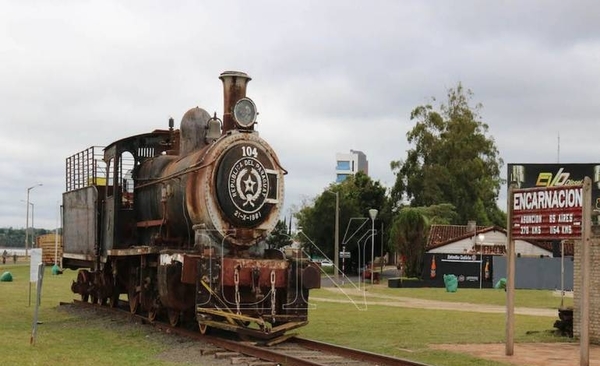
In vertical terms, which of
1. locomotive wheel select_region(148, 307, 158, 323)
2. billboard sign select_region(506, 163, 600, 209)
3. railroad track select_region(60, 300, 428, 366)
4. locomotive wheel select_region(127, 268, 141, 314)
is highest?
billboard sign select_region(506, 163, 600, 209)

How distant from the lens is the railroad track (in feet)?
39.8

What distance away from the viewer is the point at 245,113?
15.8 meters

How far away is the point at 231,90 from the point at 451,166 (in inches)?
2264

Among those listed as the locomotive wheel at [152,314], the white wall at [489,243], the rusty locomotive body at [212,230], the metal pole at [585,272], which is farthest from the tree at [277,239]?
the white wall at [489,243]

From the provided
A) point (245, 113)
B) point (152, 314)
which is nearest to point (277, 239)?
point (152, 314)

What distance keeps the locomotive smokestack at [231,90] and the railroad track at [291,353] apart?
4123 mm

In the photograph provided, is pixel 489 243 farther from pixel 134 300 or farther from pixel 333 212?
pixel 134 300

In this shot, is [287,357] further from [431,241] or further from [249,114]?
[431,241]

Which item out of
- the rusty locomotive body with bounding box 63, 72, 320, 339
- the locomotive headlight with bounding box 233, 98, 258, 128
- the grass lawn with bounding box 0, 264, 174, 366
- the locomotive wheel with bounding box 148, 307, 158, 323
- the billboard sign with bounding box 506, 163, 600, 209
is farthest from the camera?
the billboard sign with bounding box 506, 163, 600, 209

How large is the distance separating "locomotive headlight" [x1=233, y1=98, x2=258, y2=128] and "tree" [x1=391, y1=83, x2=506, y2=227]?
184 feet

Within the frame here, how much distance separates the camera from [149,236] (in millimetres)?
18281

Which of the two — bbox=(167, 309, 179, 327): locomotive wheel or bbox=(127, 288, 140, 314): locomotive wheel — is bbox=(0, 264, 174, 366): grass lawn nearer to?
bbox=(167, 309, 179, 327): locomotive wheel

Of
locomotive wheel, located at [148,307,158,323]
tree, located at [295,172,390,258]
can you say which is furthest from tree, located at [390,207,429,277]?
locomotive wheel, located at [148,307,158,323]

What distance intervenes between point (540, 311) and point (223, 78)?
15.8 meters
